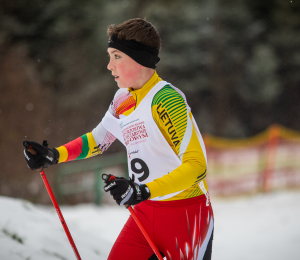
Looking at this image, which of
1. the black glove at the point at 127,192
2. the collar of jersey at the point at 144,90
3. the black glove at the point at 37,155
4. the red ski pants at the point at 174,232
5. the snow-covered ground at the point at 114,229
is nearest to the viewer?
the black glove at the point at 127,192

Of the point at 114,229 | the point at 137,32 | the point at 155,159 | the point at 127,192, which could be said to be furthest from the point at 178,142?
the point at 114,229

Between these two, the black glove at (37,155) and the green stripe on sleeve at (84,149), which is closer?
the black glove at (37,155)

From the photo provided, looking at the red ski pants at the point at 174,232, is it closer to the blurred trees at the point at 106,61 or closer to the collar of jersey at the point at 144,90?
the collar of jersey at the point at 144,90

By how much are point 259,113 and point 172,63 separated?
5.25 metres

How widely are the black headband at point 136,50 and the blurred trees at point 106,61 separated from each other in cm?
1053

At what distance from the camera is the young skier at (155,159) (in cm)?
167

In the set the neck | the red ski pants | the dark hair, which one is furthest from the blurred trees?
the red ski pants

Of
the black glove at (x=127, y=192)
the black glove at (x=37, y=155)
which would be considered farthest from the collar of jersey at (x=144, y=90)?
the black glove at (x=37, y=155)

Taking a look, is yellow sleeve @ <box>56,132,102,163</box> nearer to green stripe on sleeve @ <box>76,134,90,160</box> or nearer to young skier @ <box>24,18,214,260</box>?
green stripe on sleeve @ <box>76,134,90,160</box>

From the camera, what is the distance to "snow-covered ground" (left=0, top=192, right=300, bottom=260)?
9.39 ft

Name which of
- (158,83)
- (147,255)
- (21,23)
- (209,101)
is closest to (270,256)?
(147,255)

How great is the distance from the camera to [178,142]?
1.72 metres

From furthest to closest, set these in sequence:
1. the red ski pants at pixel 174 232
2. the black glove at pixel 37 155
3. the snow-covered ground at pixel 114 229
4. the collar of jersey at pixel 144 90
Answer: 1. the snow-covered ground at pixel 114 229
2. the black glove at pixel 37 155
3. the collar of jersey at pixel 144 90
4. the red ski pants at pixel 174 232

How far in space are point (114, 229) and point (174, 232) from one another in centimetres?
384
